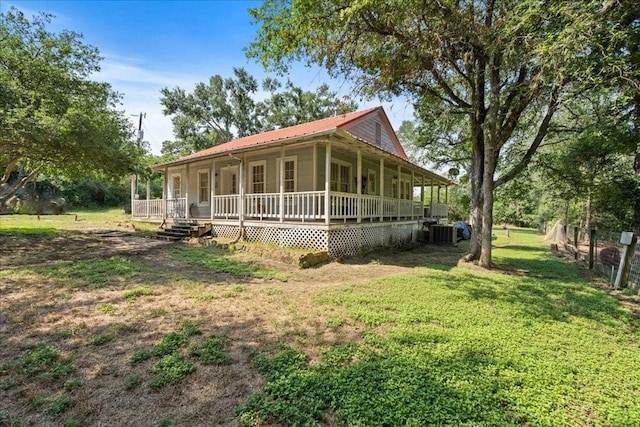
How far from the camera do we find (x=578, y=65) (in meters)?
6.44

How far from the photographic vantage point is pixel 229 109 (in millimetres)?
32531

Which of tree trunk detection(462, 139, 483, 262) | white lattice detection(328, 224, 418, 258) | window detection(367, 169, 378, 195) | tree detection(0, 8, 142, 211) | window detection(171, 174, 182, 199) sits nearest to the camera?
tree detection(0, 8, 142, 211)

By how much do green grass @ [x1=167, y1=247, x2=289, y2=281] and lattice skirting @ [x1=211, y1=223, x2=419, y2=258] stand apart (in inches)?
57.3

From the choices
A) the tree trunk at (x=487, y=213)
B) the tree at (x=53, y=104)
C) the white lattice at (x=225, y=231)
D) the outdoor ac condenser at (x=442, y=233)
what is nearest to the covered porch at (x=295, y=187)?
the white lattice at (x=225, y=231)

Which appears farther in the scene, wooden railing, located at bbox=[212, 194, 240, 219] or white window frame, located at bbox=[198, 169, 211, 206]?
white window frame, located at bbox=[198, 169, 211, 206]

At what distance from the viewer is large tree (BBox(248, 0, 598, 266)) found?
21.8ft

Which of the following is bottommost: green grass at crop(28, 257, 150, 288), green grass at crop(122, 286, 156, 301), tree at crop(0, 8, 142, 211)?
green grass at crop(122, 286, 156, 301)

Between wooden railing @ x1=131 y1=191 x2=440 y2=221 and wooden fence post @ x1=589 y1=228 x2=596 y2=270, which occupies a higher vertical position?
wooden railing @ x1=131 y1=191 x2=440 y2=221

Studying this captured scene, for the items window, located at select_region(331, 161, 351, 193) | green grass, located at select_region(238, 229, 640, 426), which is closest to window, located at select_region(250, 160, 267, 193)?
window, located at select_region(331, 161, 351, 193)

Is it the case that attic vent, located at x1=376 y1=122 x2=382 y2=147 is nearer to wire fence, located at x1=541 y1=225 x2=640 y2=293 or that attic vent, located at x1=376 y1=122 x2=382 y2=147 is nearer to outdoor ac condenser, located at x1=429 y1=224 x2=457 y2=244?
outdoor ac condenser, located at x1=429 y1=224 x2=457 y2=244

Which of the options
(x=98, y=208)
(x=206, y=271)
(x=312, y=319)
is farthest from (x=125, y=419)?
(x=98, y=208)

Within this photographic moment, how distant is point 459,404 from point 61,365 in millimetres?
3930

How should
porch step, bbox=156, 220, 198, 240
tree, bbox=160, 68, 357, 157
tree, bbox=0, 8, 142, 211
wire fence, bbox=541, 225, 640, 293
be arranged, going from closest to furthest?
wire fence, bbox=541, 225, 640, 293 < tree, bbox=0, 8, 142, 211 < porch step, bbox=156, 220, 198, 240 < tree, bbox=160, 68, 357, 157

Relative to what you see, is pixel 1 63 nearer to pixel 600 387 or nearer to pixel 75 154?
pixel 75 154
